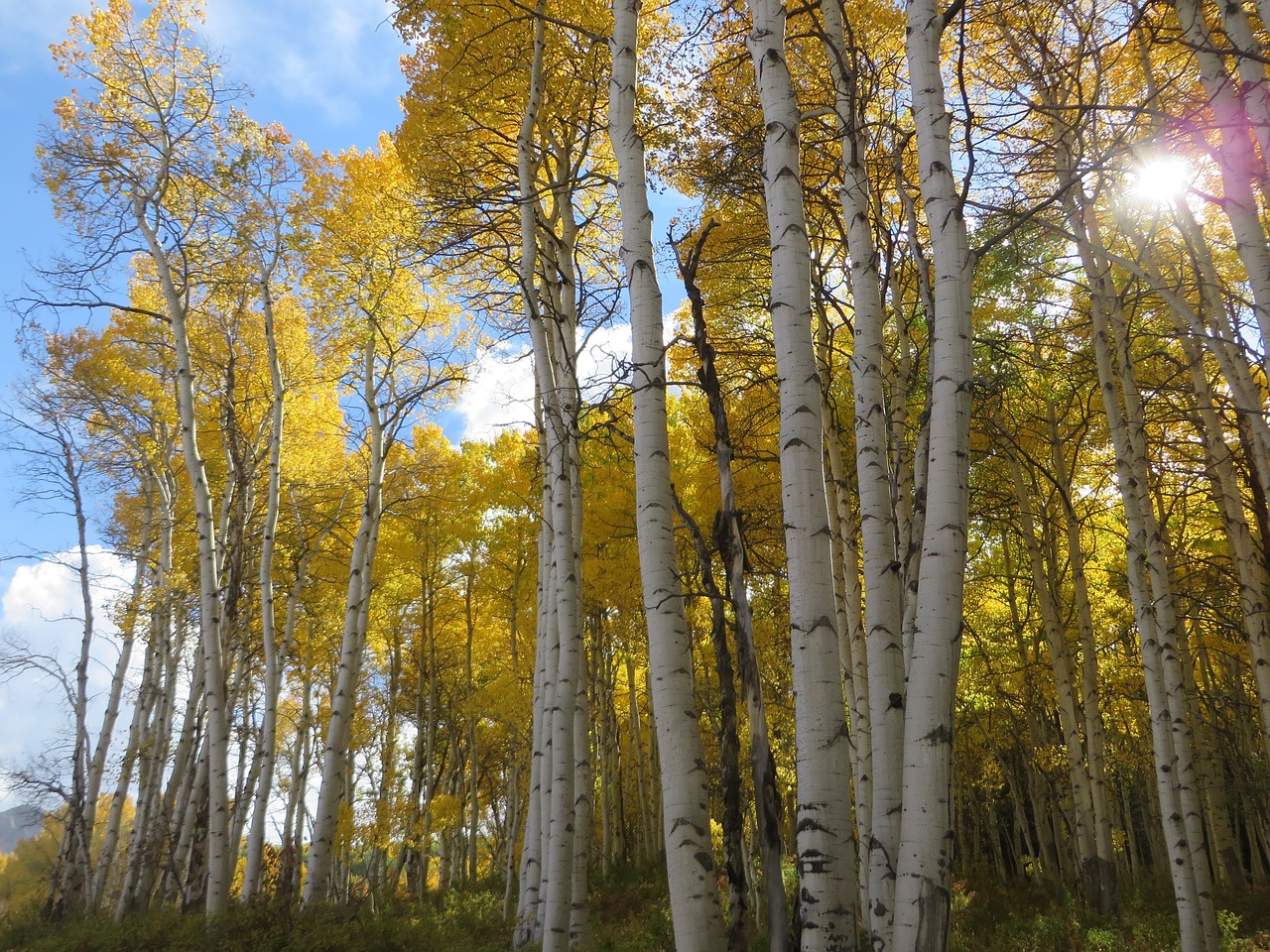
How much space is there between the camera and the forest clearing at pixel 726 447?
3154mm

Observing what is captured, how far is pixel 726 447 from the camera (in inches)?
159

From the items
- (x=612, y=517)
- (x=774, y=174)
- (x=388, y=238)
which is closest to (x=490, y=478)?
(x=612, y=517)

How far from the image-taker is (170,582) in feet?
39.9

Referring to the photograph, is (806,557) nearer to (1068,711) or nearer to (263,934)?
(263,934)

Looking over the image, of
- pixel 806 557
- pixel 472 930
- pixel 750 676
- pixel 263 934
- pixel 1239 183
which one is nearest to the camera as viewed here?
pixel 806 557

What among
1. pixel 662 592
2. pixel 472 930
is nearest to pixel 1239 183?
pixel 662 592

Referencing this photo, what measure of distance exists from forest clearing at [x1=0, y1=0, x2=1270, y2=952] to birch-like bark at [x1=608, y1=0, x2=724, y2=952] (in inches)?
0.9

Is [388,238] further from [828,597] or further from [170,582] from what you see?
[828,597]

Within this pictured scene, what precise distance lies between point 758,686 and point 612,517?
8.54m

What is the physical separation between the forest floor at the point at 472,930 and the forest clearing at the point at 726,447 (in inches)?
4.0

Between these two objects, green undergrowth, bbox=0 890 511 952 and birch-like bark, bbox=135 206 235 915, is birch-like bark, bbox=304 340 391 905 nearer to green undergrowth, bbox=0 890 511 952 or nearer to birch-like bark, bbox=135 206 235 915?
green undergrowth, bbox=0 890 511 952

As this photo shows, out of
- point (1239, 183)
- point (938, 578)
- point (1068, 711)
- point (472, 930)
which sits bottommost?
point (472, 930)

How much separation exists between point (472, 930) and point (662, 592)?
8.90 metres

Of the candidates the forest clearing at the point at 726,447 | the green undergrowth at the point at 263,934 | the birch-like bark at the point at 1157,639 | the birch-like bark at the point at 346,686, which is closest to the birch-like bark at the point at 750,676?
the forest clearing at the point at 726,447
